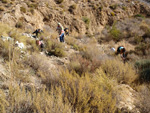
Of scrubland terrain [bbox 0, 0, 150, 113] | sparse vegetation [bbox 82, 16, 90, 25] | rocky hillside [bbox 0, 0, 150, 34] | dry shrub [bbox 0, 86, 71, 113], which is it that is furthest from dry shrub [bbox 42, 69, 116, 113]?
sparse vegetation [bbox 82, 16, 90, 25]

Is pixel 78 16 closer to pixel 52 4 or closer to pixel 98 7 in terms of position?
pixel 52 4

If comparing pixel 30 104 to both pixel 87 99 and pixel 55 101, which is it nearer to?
pixel 55 101

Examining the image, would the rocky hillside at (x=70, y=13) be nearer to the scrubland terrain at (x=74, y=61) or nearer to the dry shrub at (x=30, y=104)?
the scrubland terrain at (x=74, y=61)

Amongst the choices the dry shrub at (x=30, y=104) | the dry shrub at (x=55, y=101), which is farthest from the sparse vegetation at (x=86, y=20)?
the dry shrub at (x=30, y=104)

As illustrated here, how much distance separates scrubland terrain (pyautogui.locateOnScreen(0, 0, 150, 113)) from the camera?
1.73 metres

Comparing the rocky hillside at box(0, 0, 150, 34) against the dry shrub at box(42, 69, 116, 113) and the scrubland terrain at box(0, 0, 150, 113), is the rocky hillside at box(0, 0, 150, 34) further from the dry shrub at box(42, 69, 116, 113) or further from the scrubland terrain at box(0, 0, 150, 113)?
the dry shrub at box(42, 69, 116, 113)

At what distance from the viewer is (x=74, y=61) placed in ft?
14.1

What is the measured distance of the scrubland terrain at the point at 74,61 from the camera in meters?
1.73

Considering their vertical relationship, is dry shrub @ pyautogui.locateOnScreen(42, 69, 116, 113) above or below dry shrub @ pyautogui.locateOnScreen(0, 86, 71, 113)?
below

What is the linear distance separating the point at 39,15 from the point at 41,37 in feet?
21.8

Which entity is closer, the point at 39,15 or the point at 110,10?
the point at 39,15

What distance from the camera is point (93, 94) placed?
1.98m

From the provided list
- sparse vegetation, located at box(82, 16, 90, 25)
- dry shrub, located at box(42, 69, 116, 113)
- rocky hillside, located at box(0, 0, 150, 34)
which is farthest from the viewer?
sparse vegetation, located at box(82, 16, 90, 25)

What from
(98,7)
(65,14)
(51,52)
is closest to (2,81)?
(51,52)
